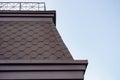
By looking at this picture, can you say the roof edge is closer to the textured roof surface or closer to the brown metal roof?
the brown metal roof

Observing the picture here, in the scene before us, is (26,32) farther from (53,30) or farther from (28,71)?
(28,71)

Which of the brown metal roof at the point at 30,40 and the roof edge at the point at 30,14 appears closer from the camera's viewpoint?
the brown metal roof at the point at 30,40

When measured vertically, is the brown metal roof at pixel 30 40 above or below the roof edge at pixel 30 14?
below

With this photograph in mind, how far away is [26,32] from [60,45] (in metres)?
1.30

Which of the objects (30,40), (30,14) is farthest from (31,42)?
(30,14)

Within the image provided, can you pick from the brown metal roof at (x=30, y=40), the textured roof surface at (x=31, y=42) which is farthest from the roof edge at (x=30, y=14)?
the textured roof surface at (x=31, y=42)

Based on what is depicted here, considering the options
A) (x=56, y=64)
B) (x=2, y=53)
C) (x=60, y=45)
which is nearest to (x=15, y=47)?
(x=2, y=53)

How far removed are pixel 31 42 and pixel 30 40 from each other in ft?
0.47

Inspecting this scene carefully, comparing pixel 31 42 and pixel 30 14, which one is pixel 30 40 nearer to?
pixel 31 42

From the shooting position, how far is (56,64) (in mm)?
5430

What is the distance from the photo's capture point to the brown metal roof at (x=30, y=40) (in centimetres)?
617

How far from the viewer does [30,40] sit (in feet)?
23.0

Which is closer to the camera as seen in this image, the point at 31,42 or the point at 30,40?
the point at 31,42

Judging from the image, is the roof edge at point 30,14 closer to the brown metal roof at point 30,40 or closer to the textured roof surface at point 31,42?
the brown metal roof at point 30,40
